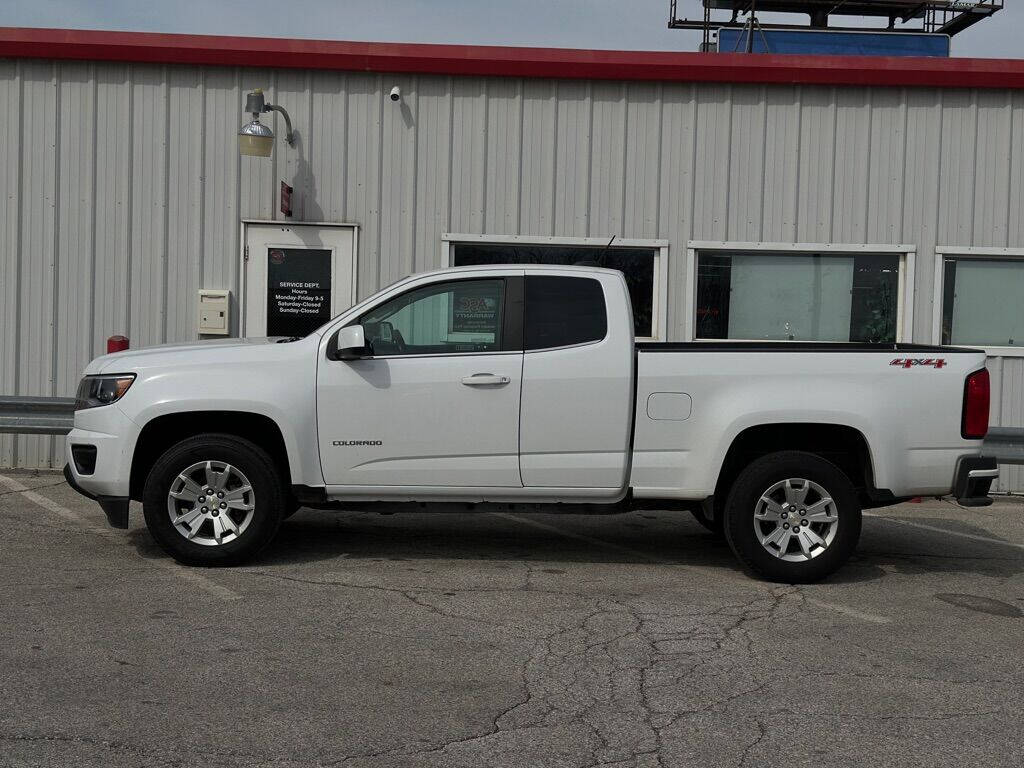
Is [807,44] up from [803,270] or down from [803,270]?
up

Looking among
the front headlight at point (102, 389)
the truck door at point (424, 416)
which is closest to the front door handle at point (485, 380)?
the truck door at point (424, 416)

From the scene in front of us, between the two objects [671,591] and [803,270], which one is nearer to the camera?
[671,591]

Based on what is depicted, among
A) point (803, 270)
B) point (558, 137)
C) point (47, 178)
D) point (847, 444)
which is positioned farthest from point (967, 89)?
point (47, 178)

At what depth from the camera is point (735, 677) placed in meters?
5.04

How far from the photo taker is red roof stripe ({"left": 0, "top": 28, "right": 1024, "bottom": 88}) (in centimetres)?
1105

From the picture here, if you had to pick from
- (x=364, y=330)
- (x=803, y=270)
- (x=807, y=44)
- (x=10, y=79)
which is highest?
(x=807, y=44)

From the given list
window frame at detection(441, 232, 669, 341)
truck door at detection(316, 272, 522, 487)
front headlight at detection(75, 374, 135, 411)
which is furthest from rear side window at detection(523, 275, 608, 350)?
window frame at detection(441, 232, 669, 341)

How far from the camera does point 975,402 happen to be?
6.75 meters

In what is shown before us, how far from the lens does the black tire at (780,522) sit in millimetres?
6785

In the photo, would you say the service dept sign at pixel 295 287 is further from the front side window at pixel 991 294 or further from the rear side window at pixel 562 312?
Result: the front side window at pixel 991 294

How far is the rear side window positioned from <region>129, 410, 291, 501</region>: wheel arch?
5.60ft

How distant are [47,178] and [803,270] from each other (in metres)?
7.65

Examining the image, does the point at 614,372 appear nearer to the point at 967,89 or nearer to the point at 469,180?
the point at 469,180

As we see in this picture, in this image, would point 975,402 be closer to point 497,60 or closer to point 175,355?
point 175,355
